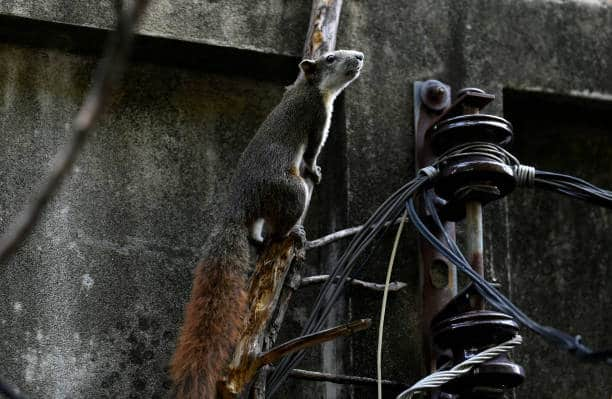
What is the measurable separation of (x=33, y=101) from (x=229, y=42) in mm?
1070

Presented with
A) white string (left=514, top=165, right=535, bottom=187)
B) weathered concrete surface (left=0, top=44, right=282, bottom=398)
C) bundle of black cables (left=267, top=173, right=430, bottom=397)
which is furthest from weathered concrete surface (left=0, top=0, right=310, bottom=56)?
white string (left=514, top=165, right=535, bottom=187)

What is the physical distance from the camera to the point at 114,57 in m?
1.10

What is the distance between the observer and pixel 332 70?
4.57 metres

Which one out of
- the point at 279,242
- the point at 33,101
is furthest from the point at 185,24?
the point at 279,242

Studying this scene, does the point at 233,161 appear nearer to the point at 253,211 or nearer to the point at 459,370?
the point at 253,211

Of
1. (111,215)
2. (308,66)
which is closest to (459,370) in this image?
(308,66)

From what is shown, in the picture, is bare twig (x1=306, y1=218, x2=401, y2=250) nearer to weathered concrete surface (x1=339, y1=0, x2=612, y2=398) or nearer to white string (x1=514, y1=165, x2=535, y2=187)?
weathered concrete surface (x1=339, y1=0, x2=612, y2=398)

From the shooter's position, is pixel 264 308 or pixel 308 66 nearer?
pixel 264 308

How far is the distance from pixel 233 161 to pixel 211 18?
30.5 inches

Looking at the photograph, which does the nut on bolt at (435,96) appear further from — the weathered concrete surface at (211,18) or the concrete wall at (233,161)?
the weathered concrete surface at (211,18)

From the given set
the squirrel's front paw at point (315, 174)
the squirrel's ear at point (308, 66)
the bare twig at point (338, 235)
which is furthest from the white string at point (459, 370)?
the squirrel's ear at point (308, 66)

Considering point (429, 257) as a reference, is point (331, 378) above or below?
below

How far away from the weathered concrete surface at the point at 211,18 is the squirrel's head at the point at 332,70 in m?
0.32

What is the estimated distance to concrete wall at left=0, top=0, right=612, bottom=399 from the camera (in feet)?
14.4
